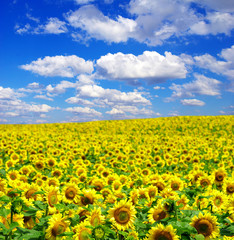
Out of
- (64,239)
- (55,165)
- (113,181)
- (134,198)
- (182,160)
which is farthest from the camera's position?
(182,160)

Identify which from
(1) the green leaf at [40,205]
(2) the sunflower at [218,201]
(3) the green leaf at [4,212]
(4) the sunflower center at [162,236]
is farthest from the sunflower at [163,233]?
(2) the sunflower at [218,201]

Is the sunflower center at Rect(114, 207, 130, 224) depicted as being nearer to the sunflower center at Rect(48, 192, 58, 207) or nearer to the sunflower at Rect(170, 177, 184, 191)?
the sunflower center at Rect(48, 192, 58, 207)

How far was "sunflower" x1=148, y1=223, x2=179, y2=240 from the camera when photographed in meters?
2.48

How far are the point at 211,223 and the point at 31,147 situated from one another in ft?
40.4

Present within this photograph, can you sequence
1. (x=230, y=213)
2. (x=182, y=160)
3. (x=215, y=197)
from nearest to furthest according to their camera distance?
(x=230, y=213), (x=215, y=197), (x=182, y=160)

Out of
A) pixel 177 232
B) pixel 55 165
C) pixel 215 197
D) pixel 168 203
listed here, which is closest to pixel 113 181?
pixel 215 197

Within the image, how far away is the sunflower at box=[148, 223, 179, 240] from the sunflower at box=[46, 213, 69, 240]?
3.38ft

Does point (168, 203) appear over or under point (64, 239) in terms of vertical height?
over

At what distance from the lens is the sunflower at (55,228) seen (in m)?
2.80

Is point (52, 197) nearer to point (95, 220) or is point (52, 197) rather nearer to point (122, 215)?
point (95, 220)

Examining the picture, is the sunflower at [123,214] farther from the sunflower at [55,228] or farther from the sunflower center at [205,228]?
the sunflower center at [205,228]

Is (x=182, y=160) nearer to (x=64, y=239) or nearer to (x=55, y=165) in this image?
(x=55, y=165)

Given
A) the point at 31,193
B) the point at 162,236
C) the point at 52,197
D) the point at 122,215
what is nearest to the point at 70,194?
the point at 52,197

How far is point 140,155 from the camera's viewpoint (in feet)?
39.6
